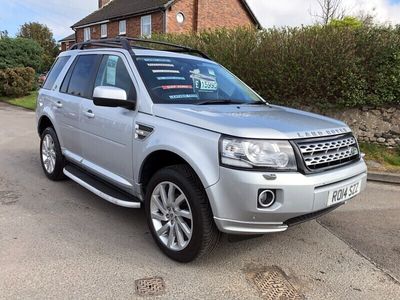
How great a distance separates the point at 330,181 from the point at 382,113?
6.13 metres

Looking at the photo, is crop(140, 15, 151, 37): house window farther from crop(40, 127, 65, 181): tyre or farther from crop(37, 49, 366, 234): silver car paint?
crop(37, 49, 366, 234): silver car paint

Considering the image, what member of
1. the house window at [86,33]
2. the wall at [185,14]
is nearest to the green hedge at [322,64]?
the wall at [185,14]

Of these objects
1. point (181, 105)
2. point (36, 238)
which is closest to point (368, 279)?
point (181, 105)

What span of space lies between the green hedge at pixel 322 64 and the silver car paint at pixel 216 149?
503 centimetres

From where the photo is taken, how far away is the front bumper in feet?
9.35

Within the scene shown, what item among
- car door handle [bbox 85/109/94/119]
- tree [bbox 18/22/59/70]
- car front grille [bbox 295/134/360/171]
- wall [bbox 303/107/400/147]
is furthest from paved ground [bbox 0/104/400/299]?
tree [bbox 18/22/59/70]

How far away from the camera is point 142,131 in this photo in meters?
3.60

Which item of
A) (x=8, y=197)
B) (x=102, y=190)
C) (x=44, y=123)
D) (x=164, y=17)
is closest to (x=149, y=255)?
(x=102, y=190)

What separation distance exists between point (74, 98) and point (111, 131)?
3.84ft

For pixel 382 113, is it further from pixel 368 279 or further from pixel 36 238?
pixel 36 238

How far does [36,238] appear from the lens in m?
3.79

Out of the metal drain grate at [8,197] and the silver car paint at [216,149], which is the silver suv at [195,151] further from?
the metal drain grate at [8,197]

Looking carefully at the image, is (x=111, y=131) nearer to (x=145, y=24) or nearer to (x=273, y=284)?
(x=273, y=284)

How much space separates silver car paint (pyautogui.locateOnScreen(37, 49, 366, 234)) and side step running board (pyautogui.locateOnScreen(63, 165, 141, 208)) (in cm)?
10
